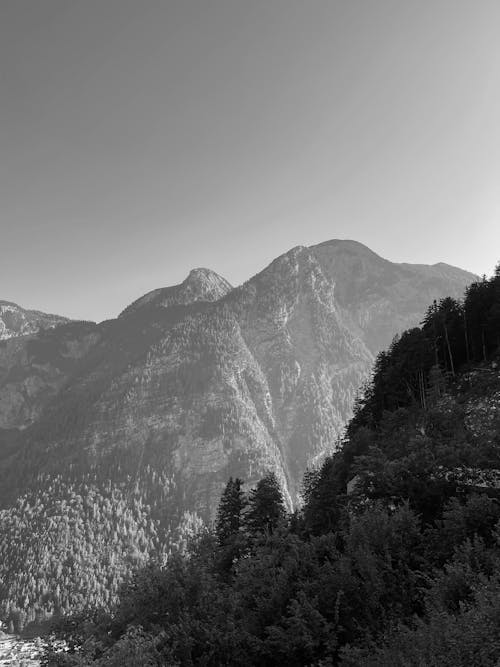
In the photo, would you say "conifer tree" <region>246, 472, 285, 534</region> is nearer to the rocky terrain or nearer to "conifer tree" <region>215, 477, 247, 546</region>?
"conifer tree" <region>215, 477, 247, 546</region>

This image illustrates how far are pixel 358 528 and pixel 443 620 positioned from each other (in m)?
7.41

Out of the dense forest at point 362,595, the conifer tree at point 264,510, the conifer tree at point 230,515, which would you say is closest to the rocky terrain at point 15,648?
the conifer tree at point 230,515

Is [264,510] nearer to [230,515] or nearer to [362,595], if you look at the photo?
[230,515]

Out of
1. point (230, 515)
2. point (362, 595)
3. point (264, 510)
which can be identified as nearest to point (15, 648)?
point (230, 515)

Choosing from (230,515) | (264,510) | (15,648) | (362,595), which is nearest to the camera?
(362,595)

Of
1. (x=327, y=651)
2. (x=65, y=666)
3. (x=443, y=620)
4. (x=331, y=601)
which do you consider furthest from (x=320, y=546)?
(x=65, y=666)

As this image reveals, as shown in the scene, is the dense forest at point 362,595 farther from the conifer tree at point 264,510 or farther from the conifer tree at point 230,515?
the conifer tree at point 230,515

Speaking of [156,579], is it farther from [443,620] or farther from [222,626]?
[443,620]

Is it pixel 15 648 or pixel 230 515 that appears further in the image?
pixel 15 648

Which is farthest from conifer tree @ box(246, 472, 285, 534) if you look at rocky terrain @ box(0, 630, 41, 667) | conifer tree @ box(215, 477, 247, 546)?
rocky terrain @ box(0, 630, 41, 667)

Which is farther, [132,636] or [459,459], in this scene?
[459,459]

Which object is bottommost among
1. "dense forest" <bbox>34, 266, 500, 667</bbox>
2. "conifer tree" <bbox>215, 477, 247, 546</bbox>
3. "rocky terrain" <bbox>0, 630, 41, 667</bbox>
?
"rocky terrain" <bbox>0, 630, 41, 667</bbox>

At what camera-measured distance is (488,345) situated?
6353 cm

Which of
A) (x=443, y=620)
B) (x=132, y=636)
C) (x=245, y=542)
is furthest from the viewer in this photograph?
(x=245, y=542)
